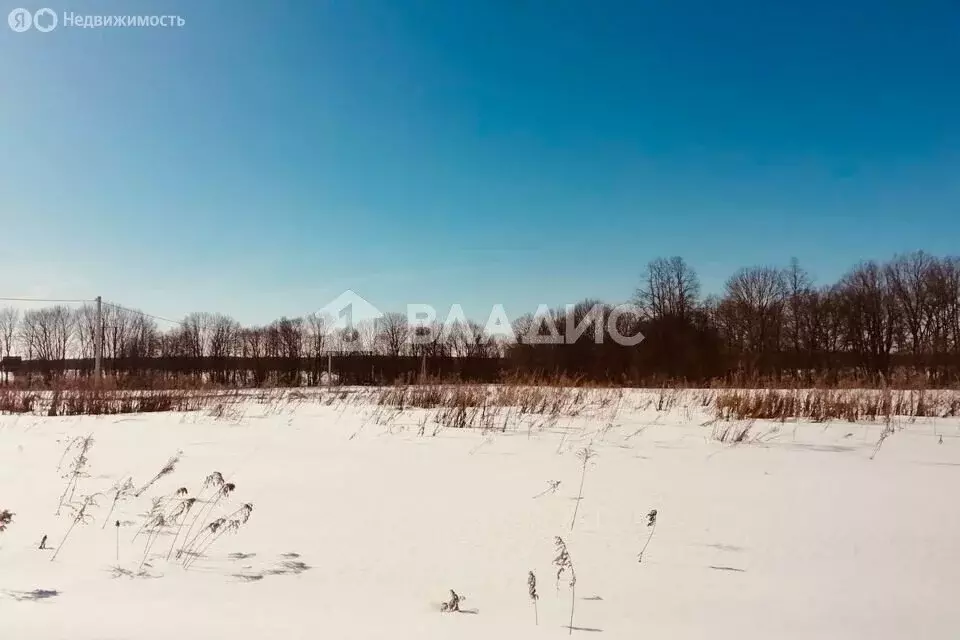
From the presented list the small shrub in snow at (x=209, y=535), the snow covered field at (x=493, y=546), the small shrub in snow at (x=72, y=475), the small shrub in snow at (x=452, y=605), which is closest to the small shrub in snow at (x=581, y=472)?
the snow covered field at (x=493, y=546)

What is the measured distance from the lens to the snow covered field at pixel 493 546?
2.10m

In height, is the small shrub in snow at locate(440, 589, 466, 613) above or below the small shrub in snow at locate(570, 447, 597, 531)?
above

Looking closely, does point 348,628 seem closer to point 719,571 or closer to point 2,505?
point 719,571

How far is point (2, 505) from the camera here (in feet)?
11.9

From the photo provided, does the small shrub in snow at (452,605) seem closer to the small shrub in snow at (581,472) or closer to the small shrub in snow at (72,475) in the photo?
the small shrub in snow at (581,472)

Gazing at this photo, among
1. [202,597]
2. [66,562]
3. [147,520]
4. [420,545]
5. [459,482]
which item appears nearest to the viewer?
[202,597]

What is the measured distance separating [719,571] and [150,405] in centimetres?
1135

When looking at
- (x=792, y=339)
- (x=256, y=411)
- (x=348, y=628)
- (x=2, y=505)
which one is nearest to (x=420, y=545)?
(x=348, y=628)

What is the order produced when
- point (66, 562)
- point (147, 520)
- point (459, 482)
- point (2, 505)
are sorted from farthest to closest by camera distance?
point (459, 482)
point (2, 505)
point (147, 520)
point (66, 562)

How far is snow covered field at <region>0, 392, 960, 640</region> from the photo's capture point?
6.89 feet

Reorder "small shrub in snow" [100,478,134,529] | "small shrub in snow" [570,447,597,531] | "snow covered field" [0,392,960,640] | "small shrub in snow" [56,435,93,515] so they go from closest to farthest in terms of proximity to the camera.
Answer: "snow covered field" [0,392,960,640] < "small shrub in snow" [100,478,134,529] < "small shrub in snow" [570,447,597,531] < "small shrub in snow" [56,435,93,515]

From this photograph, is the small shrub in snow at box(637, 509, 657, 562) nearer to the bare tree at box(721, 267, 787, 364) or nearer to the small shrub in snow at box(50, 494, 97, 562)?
the small shrub in snow at box(50, 494, 97, 562)

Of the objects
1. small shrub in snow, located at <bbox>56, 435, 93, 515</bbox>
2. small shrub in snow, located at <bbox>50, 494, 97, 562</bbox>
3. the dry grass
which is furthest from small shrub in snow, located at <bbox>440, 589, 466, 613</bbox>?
the dry grass

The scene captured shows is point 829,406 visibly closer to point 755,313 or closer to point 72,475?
point 72,475
